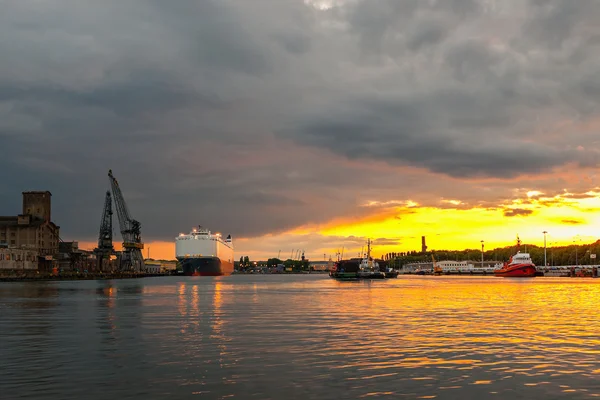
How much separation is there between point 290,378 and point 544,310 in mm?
45621

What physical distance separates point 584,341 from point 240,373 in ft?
74.1

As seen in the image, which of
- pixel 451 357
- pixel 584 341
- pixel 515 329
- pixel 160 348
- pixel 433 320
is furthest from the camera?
pixel 433 320

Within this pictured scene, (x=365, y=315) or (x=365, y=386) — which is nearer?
(x=365, y=386)

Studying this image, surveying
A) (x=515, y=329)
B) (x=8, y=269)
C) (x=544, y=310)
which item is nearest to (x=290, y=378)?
(x=515, y=329)

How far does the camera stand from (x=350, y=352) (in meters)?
32.3

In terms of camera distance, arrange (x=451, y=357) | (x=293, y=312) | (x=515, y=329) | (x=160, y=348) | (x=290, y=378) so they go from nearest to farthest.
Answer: (x=290, y=378), (x=451, y=357), (x=160, y=348), (x=515, y=329), (x=293, y=312)

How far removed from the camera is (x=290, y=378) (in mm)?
25203

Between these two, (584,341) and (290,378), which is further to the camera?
(584,341)

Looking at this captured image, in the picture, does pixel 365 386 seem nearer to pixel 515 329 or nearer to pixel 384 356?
pixel 384 356

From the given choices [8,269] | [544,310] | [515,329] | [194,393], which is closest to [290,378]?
[194,393]

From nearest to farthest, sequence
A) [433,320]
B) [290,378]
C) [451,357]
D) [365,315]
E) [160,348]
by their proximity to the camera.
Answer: [290,378] < [451,357] < [160,348] < [433,320] < [365,315]

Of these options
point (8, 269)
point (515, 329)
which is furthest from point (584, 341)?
point (8, 269)

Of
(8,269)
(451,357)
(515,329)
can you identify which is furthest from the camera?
(8,269)

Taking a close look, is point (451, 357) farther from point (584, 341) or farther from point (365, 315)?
point (365, 315)
